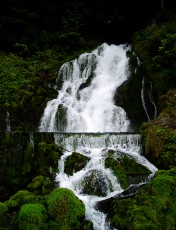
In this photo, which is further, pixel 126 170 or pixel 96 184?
pixel 126 170

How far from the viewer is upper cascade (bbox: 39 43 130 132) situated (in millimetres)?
16484

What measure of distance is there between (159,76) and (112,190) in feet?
26.6

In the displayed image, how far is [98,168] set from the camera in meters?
11.6

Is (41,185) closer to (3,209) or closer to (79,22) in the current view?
(3,209)

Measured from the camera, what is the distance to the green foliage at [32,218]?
28.9ft

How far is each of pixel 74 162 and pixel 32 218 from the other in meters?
3.39

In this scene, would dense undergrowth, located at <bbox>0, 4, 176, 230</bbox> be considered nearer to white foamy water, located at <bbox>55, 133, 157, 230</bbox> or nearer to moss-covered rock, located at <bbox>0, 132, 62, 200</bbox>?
moss-covered rock, located at <bbox>0, 132, 62, 200</bbox>

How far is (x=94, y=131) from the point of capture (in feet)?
53.1

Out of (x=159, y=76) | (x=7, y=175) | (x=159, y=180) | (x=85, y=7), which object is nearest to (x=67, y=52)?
(x=85, y=7)

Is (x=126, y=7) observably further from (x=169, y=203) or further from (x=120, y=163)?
(x=169, y=203)

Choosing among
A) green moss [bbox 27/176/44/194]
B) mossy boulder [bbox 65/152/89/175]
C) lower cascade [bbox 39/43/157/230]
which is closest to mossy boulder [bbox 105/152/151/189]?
lower cascade [bbox 39/43/157/230]

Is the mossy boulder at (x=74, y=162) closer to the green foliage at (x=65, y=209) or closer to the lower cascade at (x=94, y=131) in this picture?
the lower cascade at (x=94, y=131)

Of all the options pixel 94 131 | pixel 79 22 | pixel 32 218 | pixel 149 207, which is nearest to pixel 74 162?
pixel 32 218

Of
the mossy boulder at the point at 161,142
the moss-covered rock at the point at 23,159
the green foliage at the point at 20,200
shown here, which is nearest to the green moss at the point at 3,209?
the green foliage at the point at 20,200
